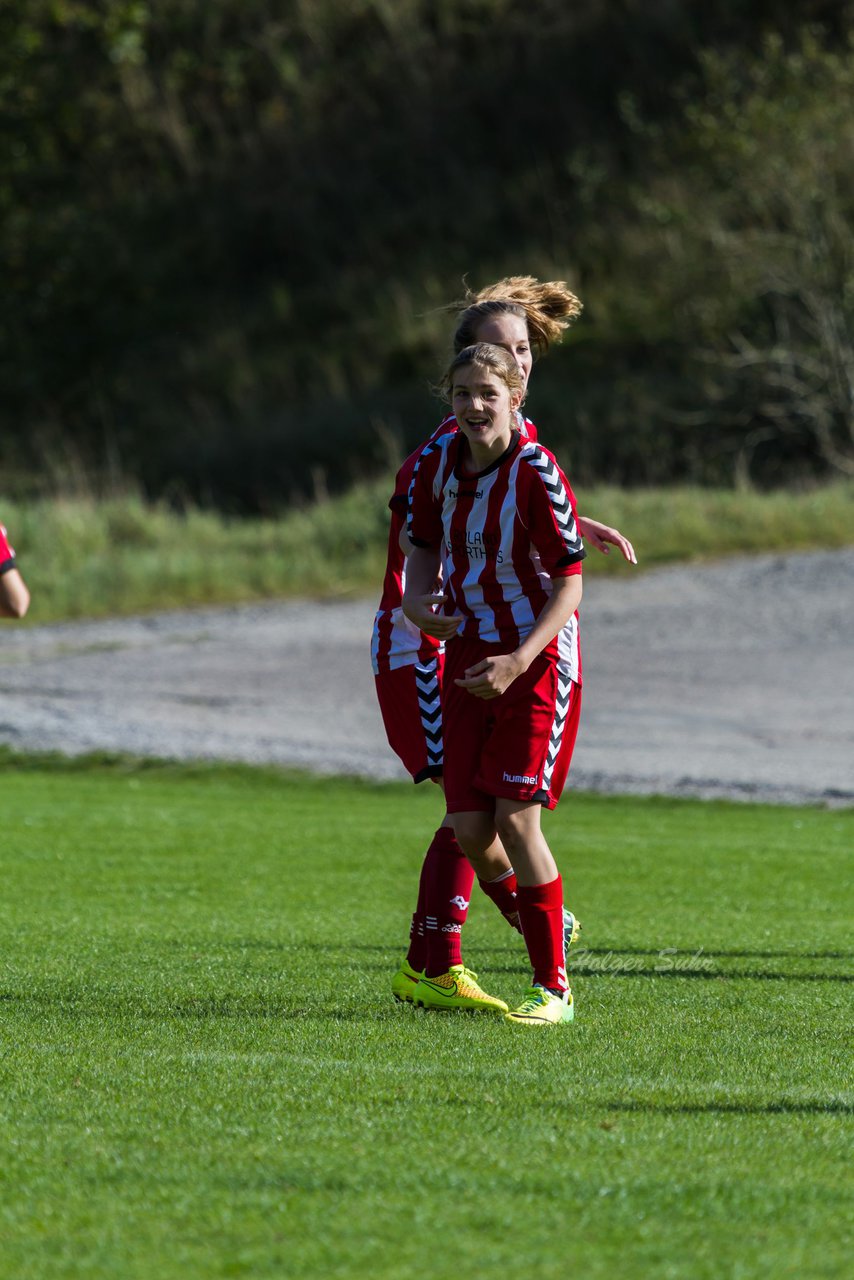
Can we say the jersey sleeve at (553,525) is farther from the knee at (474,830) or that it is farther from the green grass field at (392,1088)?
the green grass field at (392,1088)

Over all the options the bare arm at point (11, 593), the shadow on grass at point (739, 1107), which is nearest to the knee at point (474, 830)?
the shadow on grass at point (739, 1107)

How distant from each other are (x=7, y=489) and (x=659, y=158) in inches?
495

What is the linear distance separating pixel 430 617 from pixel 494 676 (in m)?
0.32

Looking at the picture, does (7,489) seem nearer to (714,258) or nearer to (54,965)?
(714,258)

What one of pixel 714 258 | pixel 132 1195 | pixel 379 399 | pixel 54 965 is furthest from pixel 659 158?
pixel 132 1195

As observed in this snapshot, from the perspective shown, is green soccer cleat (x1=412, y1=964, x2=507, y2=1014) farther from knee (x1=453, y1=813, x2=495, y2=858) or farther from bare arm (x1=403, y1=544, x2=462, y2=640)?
bare arm (x1=403, y1=544, x2=462, y2=640)

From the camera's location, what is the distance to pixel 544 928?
5195 mm

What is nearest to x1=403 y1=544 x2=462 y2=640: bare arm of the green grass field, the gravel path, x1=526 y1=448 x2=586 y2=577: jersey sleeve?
x1=526 y1=448 x2=586 y2=577: jersey sleeve

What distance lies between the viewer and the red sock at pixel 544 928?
5.15 metres

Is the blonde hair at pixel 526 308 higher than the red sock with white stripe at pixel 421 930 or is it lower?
higher

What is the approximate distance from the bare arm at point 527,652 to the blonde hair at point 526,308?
0.94 meters

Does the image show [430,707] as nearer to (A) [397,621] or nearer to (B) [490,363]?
(A) [397,621]

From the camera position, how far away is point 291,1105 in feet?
12.8

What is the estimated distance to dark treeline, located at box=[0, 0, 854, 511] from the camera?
89.2ft
